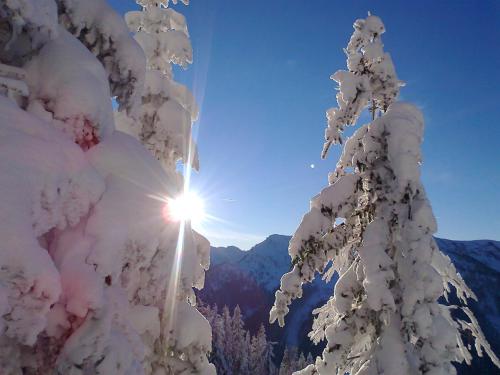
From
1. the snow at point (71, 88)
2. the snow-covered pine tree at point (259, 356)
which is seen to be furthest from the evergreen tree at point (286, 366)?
the snow at point (71, 88)

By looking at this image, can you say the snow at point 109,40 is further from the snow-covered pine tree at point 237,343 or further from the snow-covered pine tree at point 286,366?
the snow-covered pine tree at point 286,366

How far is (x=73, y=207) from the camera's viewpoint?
354 centimetres

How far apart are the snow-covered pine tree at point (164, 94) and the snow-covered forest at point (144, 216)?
1.4 inches

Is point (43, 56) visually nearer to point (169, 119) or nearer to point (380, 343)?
point (169, 119)

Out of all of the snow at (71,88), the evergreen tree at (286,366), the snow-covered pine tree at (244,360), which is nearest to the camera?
the snow at (71,88)

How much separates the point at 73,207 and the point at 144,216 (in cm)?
68

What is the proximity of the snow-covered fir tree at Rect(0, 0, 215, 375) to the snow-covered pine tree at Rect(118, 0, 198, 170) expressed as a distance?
4507 mm

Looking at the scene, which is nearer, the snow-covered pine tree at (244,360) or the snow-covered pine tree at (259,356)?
the snow-covered pine tree at (244,360)

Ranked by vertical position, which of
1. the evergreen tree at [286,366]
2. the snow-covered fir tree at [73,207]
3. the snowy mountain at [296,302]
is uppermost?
the snowy mountain at [296,302]

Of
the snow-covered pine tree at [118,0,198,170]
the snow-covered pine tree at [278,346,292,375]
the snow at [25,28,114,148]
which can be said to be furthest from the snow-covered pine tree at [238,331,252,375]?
the snow at [25,28,114,148]

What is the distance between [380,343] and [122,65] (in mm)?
5992

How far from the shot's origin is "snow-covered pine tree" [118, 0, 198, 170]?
958 cm

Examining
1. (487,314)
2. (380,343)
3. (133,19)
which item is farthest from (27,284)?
(487,314)

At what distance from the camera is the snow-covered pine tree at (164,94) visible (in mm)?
9578
